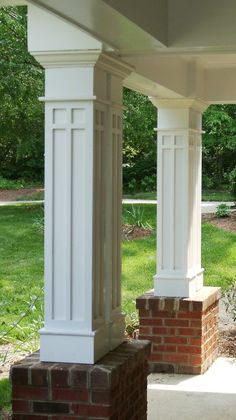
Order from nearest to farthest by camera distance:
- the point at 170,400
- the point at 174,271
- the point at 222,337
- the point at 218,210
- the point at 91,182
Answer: the point at 91,182, the point at 170,400, the point at 174,271, the point at 222,337, the point at 218,210

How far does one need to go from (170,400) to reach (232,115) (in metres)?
16.7

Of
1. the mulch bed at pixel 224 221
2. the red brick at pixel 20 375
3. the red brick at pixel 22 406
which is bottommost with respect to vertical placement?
the red brick at pixel 22 406

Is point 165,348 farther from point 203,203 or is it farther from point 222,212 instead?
point 203,203

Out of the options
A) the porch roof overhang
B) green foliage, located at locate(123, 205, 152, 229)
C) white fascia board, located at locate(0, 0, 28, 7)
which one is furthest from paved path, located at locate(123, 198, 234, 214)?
white fascia board, located at locate(0, 0, 28, 7)

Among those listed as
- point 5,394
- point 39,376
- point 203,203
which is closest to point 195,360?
point 5,394

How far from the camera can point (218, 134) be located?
2194 cm

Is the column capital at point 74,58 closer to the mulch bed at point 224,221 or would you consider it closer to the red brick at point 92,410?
the red brick at point 92,410

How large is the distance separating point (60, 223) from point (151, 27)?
1171mm

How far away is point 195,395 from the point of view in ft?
21.3

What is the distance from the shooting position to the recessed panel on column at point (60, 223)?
14.4ft

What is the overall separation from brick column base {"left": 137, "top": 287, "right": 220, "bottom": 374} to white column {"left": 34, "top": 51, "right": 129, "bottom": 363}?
8.32 feet

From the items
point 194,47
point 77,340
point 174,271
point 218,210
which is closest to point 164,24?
point 194,47

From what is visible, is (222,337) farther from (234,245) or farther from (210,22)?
(234,245)

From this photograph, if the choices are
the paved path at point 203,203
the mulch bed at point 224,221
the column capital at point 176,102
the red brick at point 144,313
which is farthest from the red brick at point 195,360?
the paved path at point 203,203
